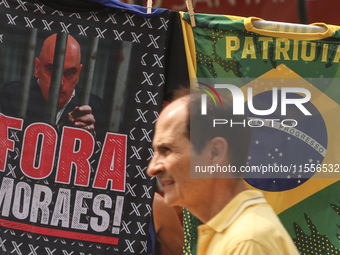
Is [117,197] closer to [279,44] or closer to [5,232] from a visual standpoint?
[5,232]

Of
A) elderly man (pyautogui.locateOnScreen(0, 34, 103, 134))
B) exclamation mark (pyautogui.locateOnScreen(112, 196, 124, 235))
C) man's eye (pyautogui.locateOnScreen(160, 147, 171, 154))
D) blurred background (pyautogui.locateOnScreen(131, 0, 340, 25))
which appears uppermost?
blurred background (pyautogui.locateOnScreen(131, 0, 340, 25))

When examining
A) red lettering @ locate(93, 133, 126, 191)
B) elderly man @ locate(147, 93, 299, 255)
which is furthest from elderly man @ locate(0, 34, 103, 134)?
elderly man @ locate(147, 93, 299, 255)

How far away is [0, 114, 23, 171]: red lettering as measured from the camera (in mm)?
3686

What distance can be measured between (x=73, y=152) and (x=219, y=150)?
2045 mm

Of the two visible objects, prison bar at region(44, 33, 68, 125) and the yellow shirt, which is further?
prison bar at region(44, 33, 68, 125)

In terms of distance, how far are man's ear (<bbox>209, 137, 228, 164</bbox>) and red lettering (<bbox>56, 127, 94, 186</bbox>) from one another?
2.00 m

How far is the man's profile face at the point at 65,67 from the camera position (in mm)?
3689

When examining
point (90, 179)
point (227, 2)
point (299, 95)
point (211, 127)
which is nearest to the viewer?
point (211, 127)

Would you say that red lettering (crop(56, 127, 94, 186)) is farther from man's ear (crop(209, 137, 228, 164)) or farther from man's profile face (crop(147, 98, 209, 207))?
man's ear (crop(209, 137, 228, 164))

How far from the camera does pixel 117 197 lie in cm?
369

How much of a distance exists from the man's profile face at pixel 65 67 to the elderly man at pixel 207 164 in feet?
6.22

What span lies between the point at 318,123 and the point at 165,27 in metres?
1.13

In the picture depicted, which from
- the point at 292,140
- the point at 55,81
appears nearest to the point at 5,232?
the point at 55,81

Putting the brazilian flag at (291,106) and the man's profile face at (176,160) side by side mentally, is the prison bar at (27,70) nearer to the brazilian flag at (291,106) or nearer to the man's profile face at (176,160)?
the brazilian flag at (291,106)
